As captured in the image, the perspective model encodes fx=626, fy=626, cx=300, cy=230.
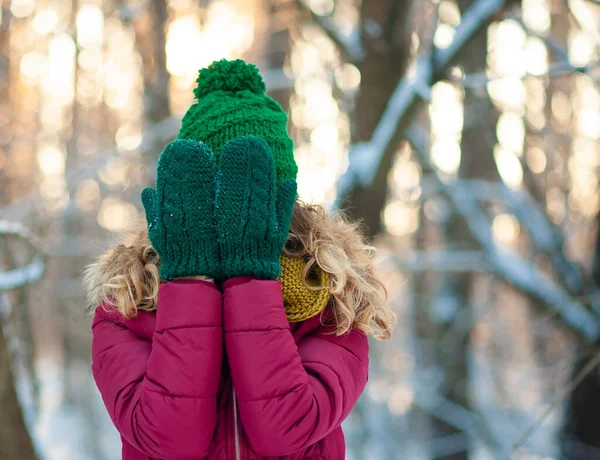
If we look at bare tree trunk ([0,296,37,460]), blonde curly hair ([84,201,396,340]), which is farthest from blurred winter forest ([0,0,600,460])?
blonde curly hair ([84,201,396,340])

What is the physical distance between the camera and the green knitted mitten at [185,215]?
4.61 ft

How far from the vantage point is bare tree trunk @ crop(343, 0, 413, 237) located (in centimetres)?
313

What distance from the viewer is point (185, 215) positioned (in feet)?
4.63

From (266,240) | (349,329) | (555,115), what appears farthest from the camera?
(555,115)

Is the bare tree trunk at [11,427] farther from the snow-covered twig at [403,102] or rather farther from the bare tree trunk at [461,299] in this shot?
the bare tree trunk at [461,299]

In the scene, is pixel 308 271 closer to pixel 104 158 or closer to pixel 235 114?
pixel 235 114

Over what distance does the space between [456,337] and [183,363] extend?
5.70m

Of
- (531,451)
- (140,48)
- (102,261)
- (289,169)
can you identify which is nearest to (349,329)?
(289,169)

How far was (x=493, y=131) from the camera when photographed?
4.95m

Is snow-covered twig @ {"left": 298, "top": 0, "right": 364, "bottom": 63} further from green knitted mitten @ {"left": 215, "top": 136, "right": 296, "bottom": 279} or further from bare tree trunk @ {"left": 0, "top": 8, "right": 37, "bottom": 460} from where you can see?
bare tree trunk @ {"left": 0, "top": 8, "right": 37, "bottom": 460}

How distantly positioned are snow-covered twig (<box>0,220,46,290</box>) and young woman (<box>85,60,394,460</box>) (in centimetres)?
88

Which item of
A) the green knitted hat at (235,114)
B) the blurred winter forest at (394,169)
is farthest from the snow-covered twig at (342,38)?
the green knitted hat at (235,114)

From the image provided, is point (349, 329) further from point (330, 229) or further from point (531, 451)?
point (531, 451)

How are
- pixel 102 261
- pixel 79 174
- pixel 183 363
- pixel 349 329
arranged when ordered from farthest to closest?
pixel 79 174 → pixel 102 261 → pixel 349 329 → pixel 183 363
